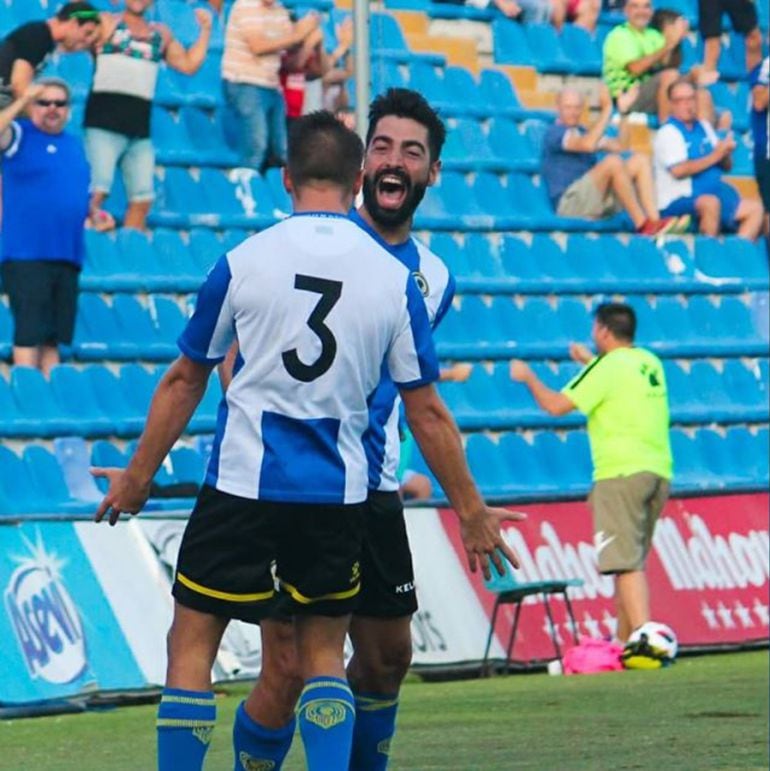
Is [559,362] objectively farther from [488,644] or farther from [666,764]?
[666,764]

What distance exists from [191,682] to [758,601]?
32.8 ft

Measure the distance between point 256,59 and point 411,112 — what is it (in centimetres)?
999

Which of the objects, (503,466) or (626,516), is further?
(503,466)

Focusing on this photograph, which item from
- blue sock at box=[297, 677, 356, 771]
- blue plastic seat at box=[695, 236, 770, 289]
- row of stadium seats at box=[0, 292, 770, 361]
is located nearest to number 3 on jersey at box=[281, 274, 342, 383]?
blue sock at box=[297, 677, 356, 771]

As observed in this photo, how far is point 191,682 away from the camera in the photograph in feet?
20.6

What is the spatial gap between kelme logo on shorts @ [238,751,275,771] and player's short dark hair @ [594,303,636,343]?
7952 mm

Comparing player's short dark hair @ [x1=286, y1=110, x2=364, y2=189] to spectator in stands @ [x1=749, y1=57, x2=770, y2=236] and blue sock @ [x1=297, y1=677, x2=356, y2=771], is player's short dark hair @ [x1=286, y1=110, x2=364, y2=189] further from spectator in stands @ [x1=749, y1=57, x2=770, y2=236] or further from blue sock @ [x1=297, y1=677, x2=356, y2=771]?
spectator in stands @ [x1=749, y1=57, x2=770, y2=236]

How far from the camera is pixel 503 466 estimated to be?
17.0m

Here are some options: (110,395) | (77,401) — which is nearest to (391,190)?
(77,401)

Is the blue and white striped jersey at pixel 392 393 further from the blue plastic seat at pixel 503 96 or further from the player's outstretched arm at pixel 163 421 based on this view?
the blue plastic seat at pixel 503 96

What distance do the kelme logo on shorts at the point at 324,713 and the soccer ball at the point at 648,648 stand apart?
7.61m

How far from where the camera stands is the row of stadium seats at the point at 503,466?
14.1m

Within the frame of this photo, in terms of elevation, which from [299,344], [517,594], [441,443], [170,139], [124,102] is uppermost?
A: [124,102]

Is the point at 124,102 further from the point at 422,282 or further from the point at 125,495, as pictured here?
the point at 125,495
